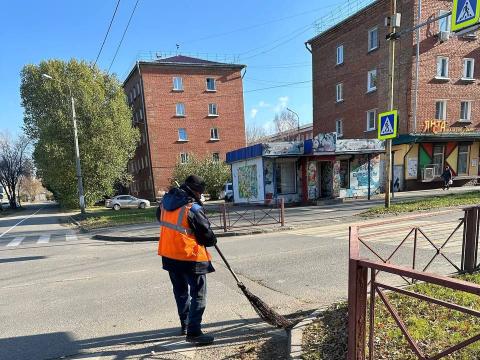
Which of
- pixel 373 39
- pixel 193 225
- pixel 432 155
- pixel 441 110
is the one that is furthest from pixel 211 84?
pixel 193 225

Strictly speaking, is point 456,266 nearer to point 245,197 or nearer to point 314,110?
point 245,197

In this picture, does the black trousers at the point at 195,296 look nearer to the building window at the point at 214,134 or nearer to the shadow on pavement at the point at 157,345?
the shadow on pavement at the point at 157,345

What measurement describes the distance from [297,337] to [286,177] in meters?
15.8

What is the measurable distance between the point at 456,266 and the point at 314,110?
28819 millimetres

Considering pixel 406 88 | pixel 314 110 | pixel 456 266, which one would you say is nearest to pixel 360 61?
pixel 406 88

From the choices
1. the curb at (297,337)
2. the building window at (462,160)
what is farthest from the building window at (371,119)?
the curb at (297,337)

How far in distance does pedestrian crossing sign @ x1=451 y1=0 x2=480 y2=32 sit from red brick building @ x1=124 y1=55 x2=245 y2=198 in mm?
27416

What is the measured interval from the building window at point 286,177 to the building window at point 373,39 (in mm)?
12813

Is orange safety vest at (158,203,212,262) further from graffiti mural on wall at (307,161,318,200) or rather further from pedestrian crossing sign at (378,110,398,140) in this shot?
graffiti mural on wall at (307,161,318,200)

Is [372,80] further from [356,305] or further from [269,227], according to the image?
[356,305]

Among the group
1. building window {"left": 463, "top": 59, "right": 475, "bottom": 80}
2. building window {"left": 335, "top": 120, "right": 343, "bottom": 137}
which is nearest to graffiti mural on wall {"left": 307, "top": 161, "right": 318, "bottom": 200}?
building window {"left": 335, "top": 120, "right": 343, "bottom": 137}

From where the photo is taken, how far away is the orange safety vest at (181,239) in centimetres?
351

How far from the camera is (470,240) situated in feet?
16.1

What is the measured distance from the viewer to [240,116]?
122ft
